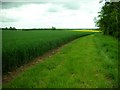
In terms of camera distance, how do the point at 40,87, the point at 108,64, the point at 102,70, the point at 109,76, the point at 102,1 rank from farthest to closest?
the point at 102,1
the point at 108,64
the point at 102,70
the point at 109,76
the point at 40,87

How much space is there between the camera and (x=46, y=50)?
75.9 feet

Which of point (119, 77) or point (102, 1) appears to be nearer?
point (119, 77)

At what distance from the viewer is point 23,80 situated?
36.9 ft

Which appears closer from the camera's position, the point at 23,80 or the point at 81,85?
the point at 81,85

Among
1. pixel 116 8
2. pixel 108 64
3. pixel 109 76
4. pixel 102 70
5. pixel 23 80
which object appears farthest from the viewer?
pixel 116 8

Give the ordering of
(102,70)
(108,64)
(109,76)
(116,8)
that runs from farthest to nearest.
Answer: (116,8)
(108,64)
(102,70)
(109,76)

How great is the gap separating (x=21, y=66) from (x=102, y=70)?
4.63m

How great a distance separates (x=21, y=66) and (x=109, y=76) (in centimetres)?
535

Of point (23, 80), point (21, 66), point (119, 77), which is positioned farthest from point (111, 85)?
point (21, 66)

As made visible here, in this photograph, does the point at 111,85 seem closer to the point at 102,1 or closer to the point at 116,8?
the point at 116,8

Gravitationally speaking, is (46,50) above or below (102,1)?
below

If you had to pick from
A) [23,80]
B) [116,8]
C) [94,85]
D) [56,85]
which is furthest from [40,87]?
[116,8]

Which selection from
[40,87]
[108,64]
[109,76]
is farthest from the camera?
[108,64]

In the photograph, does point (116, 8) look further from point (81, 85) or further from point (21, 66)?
point (81, 85)
